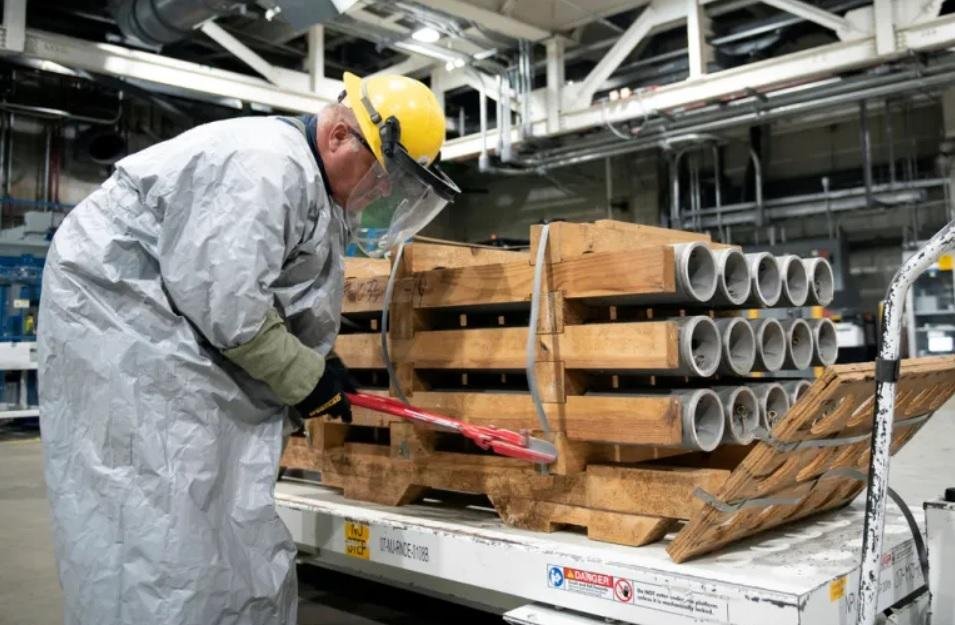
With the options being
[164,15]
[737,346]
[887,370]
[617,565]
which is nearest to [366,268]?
[737,346]

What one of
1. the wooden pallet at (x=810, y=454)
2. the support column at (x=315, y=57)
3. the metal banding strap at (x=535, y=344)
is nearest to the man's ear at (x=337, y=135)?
the metal banding strap at (x=535, y=344)

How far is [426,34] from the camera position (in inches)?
273

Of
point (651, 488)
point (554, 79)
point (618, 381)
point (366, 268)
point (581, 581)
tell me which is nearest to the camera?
point (581, 581)

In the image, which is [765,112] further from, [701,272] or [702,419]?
[702,419]

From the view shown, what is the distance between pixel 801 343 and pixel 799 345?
0.01 metres

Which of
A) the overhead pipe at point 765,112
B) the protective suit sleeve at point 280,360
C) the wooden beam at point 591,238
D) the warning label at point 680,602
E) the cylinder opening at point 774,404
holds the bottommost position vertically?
the warning label at point 680,602

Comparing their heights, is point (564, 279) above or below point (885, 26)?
below

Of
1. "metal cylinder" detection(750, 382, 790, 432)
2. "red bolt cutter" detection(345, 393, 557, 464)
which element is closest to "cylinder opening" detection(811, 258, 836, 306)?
"metal cylinder" detection(750, 382, 790, 432)

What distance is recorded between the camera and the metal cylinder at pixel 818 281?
2.69m

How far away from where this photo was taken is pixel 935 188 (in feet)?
30.6

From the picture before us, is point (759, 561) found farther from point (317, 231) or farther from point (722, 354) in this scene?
point (317, 231)

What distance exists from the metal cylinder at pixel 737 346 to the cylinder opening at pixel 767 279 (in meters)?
0.13

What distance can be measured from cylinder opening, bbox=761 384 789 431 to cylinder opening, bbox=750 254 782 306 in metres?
0.27

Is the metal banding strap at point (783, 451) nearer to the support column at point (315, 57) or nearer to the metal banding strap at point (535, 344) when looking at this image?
the metal banding strap at point (535, 344)
